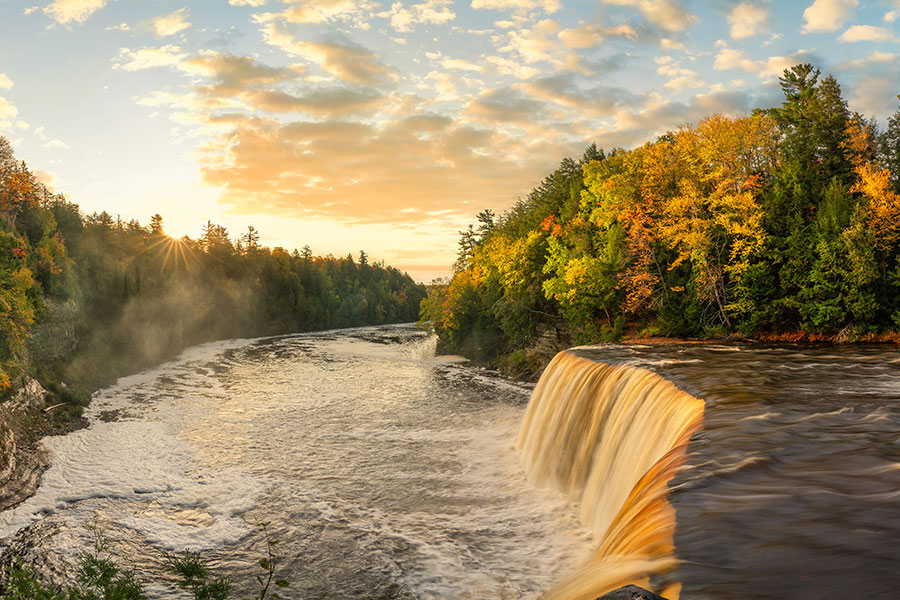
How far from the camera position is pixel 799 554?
16.0ft

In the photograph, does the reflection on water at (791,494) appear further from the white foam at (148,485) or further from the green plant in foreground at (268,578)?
the white foam at (148,485)

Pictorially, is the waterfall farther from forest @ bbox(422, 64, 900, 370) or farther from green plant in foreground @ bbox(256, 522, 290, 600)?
forest @ bbox(422, 64, 900, 370)

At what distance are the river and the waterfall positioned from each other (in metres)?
0.07

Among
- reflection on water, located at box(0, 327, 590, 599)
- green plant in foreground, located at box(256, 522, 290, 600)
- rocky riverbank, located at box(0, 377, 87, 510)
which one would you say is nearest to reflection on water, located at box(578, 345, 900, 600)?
green plant in foreground, located at box(256, 522, 290, 600)

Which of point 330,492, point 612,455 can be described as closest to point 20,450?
point 330,492

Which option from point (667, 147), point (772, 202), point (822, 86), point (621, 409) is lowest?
point (621, 409)

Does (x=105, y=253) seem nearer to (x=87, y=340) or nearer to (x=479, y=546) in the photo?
(x=87, y=340)

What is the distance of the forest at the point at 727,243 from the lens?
26.8 m

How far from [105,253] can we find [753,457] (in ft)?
197

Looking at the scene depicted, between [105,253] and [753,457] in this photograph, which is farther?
[105,253]

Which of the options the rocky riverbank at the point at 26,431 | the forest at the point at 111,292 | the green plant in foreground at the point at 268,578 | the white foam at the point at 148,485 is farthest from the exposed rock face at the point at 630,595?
the forest at the point at 111,292

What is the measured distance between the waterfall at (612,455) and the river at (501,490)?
71mm

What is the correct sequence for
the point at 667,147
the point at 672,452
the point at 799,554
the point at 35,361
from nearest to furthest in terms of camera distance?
the point at 799,554, the point at 672,452, the point at 35,361, the point at 667,147

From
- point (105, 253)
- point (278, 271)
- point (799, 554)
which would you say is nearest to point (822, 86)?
point (799, 554)
